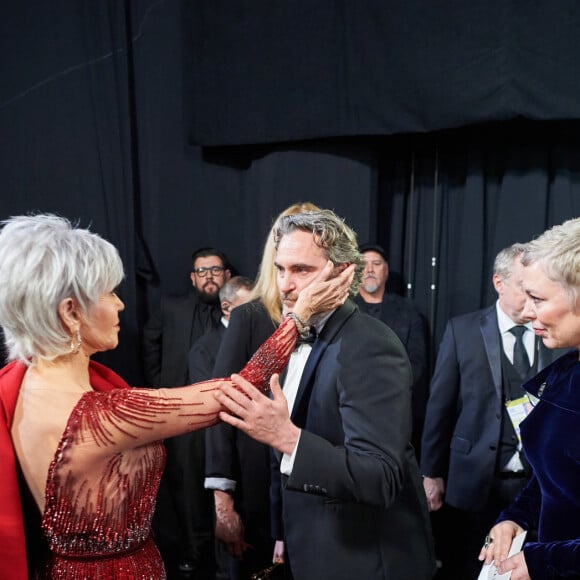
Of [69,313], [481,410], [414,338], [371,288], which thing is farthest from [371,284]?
[69,313]

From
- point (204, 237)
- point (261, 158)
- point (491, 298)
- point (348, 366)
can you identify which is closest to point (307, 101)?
point (261, 158)

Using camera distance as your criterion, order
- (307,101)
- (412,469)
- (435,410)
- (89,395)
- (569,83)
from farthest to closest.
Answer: (307,101)
(569,83)
(435,410)
(412,469)
(89,395)

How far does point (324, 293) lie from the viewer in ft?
5.38

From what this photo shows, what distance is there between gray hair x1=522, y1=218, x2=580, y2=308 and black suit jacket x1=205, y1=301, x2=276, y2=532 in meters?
0.90

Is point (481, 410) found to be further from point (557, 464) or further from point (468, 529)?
point (557, 464)

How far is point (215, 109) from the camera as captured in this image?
4.06 m

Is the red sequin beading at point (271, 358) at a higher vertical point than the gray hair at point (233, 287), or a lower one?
higher

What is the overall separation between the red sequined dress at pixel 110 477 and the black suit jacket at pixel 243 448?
67cm

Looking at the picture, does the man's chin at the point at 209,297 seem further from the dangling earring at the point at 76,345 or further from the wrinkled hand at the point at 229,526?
the dangling earring at the point at 76,345

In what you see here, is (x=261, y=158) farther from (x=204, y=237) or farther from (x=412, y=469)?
(x=412, y=469)

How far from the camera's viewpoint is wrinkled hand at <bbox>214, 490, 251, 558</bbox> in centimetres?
208

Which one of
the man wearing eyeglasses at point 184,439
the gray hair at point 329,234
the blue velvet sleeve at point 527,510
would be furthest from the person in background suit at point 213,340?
the blue velvet sleeve at point 527,510

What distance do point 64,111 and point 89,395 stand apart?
3.25 meters

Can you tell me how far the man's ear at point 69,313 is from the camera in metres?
1.36
